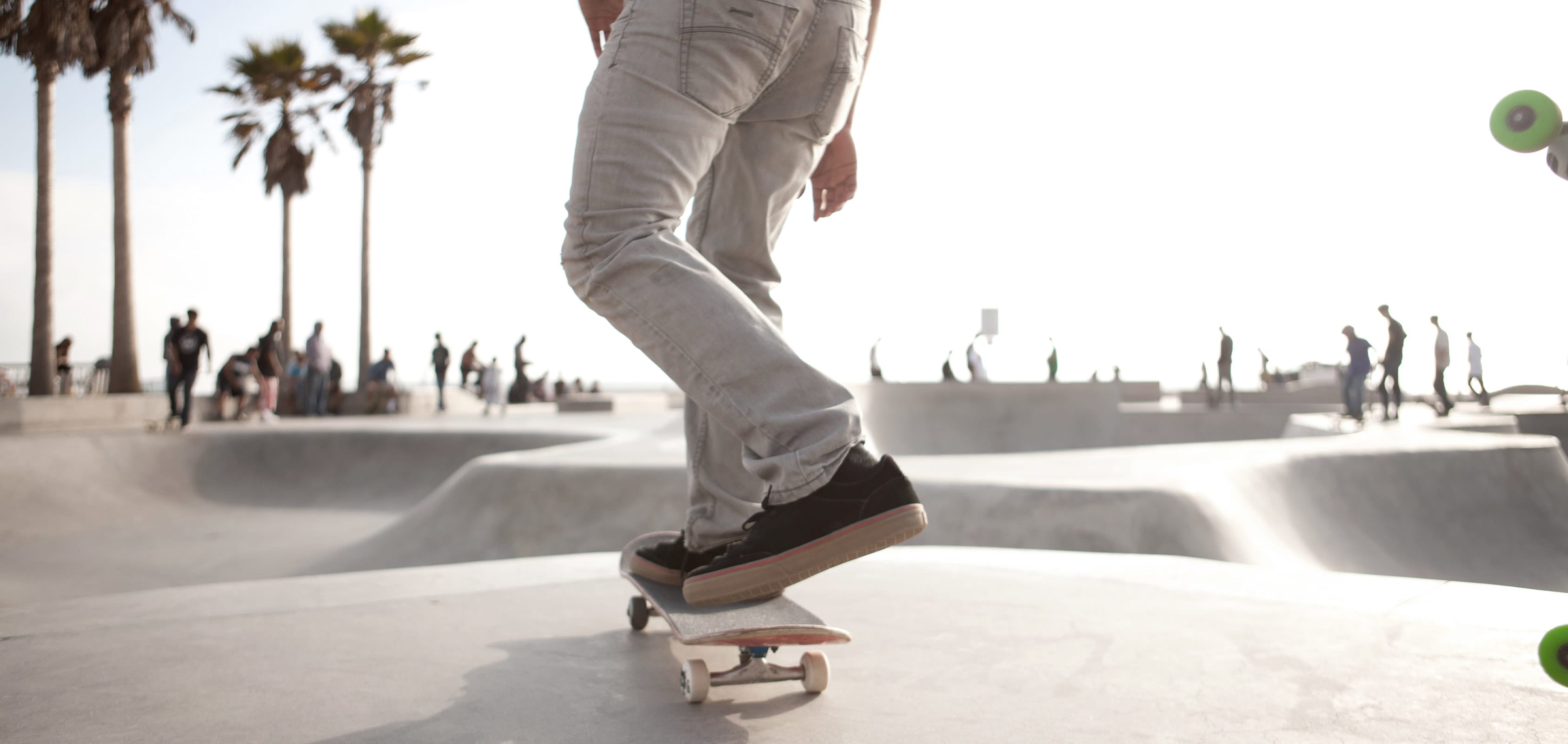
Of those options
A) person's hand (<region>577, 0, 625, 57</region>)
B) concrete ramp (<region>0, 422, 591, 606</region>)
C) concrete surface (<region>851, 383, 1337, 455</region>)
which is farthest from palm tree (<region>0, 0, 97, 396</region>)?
person's hand (<region>577, 0, 625, 57</region>)

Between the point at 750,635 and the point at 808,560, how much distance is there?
0.50ft

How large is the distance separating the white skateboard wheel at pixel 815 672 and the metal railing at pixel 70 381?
52.6 feet

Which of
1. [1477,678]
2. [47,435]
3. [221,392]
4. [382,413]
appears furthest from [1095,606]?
[382,413]

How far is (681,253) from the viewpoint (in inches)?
51.1

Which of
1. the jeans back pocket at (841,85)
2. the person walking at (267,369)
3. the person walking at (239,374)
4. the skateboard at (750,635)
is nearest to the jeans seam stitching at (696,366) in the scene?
the skateboard at (750,635)

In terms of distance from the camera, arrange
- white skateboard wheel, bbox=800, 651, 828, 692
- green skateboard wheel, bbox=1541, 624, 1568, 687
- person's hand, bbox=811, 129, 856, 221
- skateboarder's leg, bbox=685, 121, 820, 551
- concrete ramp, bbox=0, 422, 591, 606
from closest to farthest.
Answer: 1. green skateboard wheel, bbox=1541, 624, 1568, 687
2. white skateboard wheel, bbox=800, 651, 828, 692
3. skateboarder's leg, bbox=685, 121, 820, 551
4. person's hand, bbox=811, 129, 856, 221
5. concrete ramp, bbox=0, 422, 591, 606

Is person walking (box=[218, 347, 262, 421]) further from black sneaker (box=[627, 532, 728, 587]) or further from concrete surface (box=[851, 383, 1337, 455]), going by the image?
black sneaker (box=[627, 532, 728, 587])

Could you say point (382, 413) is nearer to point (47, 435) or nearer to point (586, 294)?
point (47, 435)

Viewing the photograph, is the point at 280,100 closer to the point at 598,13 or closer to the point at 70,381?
the point at 70,381

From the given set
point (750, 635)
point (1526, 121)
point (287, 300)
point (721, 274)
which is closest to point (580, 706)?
point (750, 635)

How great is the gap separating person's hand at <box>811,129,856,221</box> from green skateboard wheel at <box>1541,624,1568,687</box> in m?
1.36

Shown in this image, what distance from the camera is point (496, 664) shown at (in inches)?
61.9

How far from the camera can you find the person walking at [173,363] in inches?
438

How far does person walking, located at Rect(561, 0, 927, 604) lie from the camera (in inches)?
48.2
